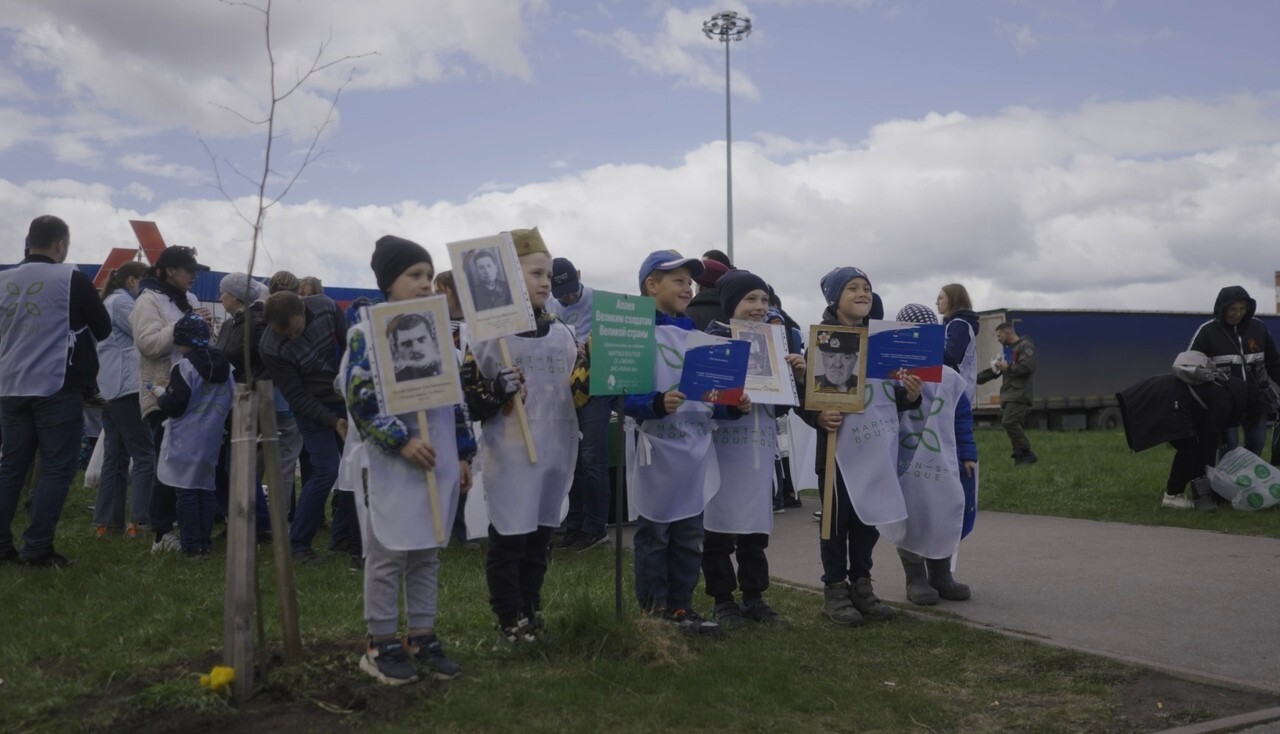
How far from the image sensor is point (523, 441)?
5.23m

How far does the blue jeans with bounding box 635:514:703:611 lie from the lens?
5.84 metres

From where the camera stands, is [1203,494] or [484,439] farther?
[1203,494]

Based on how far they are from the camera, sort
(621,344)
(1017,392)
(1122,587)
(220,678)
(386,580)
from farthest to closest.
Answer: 1. (1017,392)
2. (1122,587)
3. (621,344)
4. (386,580)
5. (220,678)

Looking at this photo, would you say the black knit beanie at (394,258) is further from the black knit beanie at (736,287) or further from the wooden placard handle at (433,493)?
the black knit beanie at (736,287)

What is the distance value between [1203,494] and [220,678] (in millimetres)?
9118

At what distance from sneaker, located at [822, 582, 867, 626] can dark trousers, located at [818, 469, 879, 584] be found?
5cm

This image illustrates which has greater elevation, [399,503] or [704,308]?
[704,308]

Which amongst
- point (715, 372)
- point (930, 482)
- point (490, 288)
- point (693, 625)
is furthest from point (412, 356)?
point (930, 482)

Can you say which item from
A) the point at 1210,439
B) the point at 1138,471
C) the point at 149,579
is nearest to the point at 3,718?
the point at 149,579

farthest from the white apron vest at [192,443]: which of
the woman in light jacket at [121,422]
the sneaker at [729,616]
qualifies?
the sneaker at [729,616]

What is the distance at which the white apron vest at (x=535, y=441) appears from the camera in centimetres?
521

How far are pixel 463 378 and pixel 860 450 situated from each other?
2365 mm

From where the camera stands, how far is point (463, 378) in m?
5.21

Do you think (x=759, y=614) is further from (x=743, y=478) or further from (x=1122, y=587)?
(x=1122, y=587)
